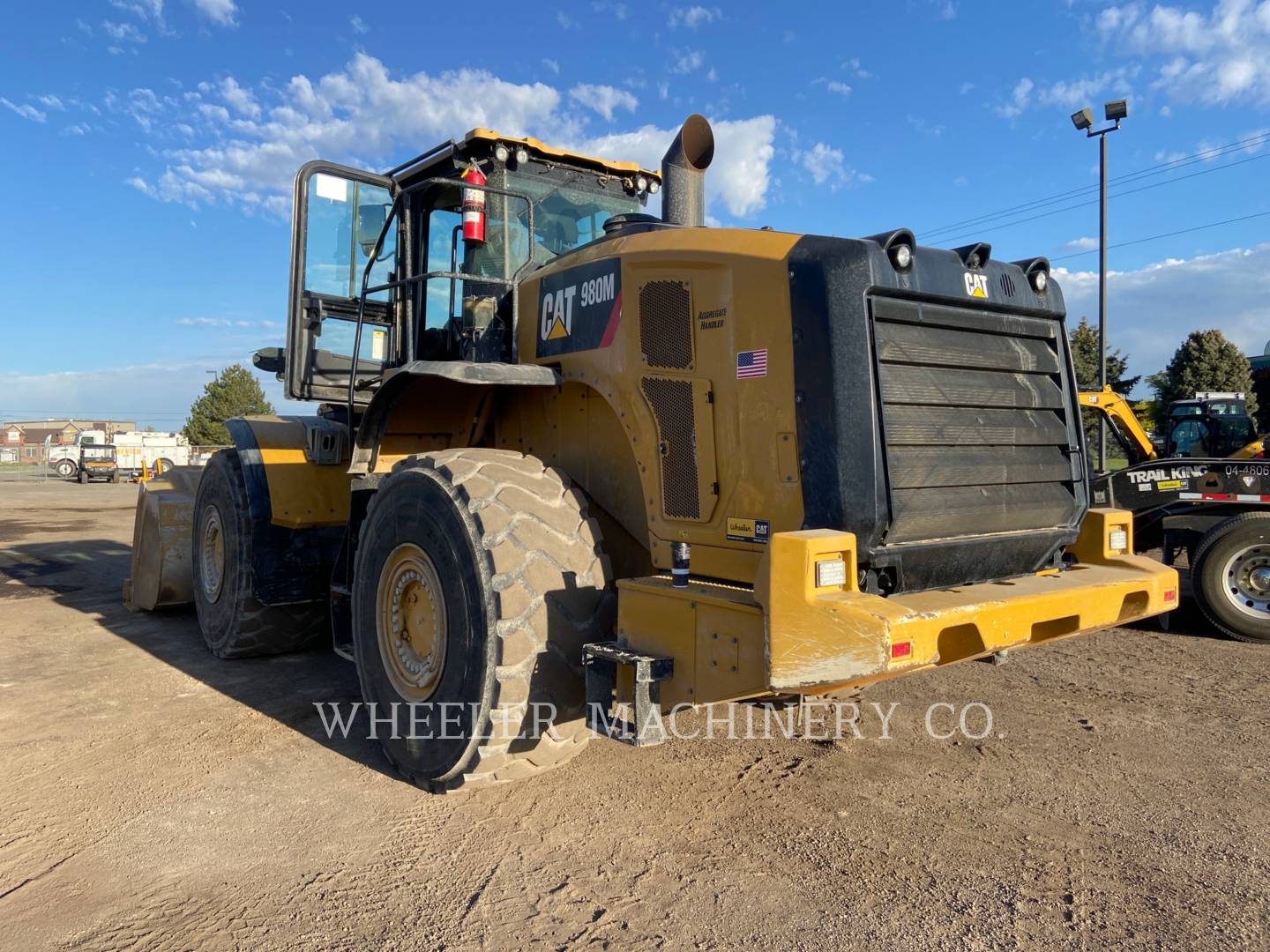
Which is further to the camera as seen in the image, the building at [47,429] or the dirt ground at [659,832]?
the building at [47,429]

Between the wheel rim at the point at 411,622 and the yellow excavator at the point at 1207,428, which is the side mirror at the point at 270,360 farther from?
the yellow excavator at the point at 1207,428

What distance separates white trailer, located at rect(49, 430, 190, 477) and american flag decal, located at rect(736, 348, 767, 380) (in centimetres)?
4144

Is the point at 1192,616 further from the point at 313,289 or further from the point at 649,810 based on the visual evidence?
the point at 313,289

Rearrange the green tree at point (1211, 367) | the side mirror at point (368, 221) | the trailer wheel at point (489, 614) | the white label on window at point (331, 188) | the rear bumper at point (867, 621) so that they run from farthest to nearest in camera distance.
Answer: the green tree at point (1211, 367), the side mirror at point (368, 221), the white label on window at point (331, 188), the trailer wheel at point (489, 614), the rear bumper at point (867, 621)

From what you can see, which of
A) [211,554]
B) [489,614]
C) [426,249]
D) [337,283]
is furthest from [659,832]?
[211,554]

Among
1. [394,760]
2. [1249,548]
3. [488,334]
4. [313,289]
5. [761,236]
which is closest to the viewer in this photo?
[761,236]

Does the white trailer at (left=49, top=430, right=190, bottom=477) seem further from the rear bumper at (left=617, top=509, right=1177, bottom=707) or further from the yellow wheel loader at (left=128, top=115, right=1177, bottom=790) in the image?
the rear bumper at (left=617, top=509, right=1177, bottom=707)

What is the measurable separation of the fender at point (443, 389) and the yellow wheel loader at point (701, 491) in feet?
0.07

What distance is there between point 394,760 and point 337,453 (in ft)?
8.31

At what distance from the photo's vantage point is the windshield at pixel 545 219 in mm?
5047

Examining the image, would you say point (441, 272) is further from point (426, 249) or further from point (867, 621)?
point (867, 621)

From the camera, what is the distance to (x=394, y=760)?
415 centimetres

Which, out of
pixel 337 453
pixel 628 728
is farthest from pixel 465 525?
pixel 337 453

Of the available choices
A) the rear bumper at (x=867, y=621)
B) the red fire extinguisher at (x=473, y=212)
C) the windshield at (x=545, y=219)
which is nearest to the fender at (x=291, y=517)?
the windshield at (x=545, y=219)
